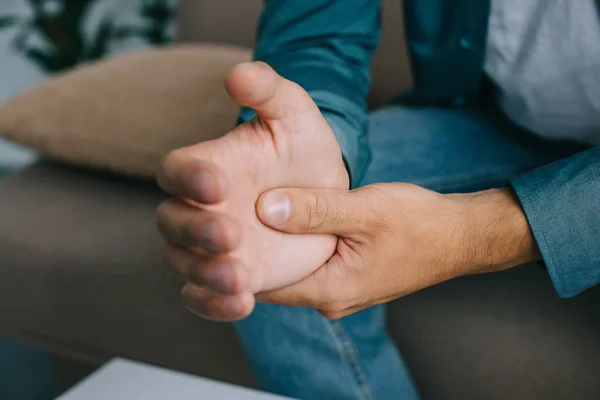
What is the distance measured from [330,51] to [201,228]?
370mm

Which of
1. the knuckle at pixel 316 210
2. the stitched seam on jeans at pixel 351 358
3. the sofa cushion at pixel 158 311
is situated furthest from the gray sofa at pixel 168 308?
the knuckle at pixel 316 210

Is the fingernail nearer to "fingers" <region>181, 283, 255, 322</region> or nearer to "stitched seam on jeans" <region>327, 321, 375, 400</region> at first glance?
"fingers" <region>181, 283, 255, 322</region>

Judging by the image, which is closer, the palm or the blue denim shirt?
the palm

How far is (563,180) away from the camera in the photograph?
21.1 inches

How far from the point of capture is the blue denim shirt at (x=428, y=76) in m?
0.53

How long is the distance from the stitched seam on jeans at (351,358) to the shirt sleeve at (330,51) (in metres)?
0.16

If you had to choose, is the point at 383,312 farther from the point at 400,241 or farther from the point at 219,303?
the point at 219,303

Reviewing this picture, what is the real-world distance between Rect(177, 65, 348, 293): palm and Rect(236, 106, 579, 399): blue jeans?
0.18 meters

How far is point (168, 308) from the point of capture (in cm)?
90

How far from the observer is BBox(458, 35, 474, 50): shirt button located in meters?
0.76

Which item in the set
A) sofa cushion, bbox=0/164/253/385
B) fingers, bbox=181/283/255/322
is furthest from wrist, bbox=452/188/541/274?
sofa cushion, bbox=0/164/253/385

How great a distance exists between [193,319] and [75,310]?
21 cm

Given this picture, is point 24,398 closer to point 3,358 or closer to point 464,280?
point 3,358

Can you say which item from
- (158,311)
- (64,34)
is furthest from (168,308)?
(64,34)
